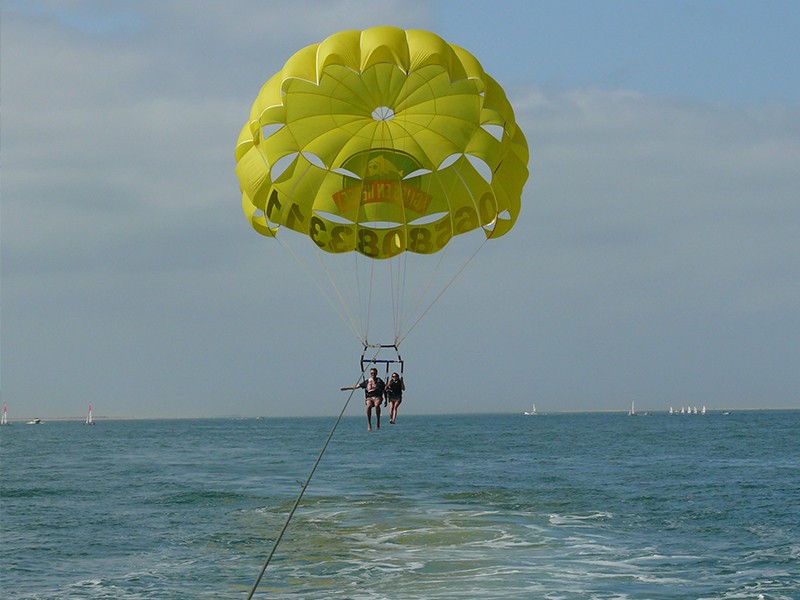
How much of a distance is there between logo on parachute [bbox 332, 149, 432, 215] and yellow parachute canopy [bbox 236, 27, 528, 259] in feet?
0.06

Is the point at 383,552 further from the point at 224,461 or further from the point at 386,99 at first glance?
the point at 224,461

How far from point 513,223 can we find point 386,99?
11.8 feet

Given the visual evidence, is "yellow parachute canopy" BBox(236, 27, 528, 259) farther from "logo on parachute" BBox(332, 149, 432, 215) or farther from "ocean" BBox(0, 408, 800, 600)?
"ocean" BBox(0, 408, 800, 600)

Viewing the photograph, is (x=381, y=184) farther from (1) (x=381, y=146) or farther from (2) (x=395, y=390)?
(2) (x=395, y=390)

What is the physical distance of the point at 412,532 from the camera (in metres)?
25.5

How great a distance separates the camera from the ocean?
19.4 m

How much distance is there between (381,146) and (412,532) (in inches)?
480

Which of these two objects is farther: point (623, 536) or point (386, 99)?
point (623, 536)

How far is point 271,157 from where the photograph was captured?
55.2ft

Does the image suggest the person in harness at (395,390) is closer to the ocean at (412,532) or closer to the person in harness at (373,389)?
the person in harness at (373,389)

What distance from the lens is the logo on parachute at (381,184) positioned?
1786cm

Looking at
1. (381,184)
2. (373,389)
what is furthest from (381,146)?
(373,389)

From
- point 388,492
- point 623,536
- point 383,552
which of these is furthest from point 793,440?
point 383,552

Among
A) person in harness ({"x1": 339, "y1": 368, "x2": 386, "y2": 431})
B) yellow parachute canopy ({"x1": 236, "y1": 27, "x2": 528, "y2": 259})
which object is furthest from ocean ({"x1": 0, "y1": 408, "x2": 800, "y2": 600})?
yellow parachute canopy ({"x1": 236, "y1": 27, "x2": 528, "y2": 259})
